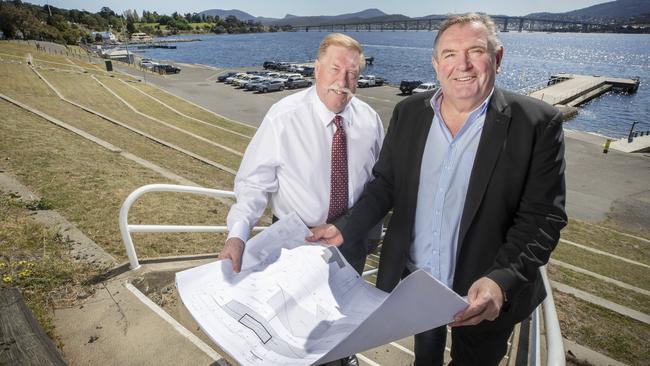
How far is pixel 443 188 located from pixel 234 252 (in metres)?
1.16

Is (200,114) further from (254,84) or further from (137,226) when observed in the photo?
(137,226)

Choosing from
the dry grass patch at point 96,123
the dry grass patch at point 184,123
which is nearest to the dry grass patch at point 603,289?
the dry grass patch at point 96,123

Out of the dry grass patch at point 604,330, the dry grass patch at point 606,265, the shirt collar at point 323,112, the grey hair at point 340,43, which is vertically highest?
the grey hair at point 340,43

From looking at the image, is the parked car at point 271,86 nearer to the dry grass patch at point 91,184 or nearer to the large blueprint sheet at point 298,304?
the dry grass patch at point 91,184

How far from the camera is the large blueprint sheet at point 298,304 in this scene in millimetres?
1165

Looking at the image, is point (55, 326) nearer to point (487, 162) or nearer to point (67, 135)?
point (487, 162)

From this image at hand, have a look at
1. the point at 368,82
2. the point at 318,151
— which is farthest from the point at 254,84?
the point at 318,151

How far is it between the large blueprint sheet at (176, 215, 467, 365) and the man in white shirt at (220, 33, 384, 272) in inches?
22.4

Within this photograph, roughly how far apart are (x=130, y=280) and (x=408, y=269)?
256cm

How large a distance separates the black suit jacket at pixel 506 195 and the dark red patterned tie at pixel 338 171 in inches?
19.1

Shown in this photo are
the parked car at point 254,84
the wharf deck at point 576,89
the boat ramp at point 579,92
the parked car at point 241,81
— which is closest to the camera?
the boat ramp at point 579,92

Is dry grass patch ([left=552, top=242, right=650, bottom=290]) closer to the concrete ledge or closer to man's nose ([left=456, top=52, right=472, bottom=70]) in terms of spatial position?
man's nose ([left=456, top=52, right=472, bottom=70])

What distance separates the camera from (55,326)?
2.58m

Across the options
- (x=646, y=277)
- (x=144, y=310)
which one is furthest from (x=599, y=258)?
(x=144, y=310)
